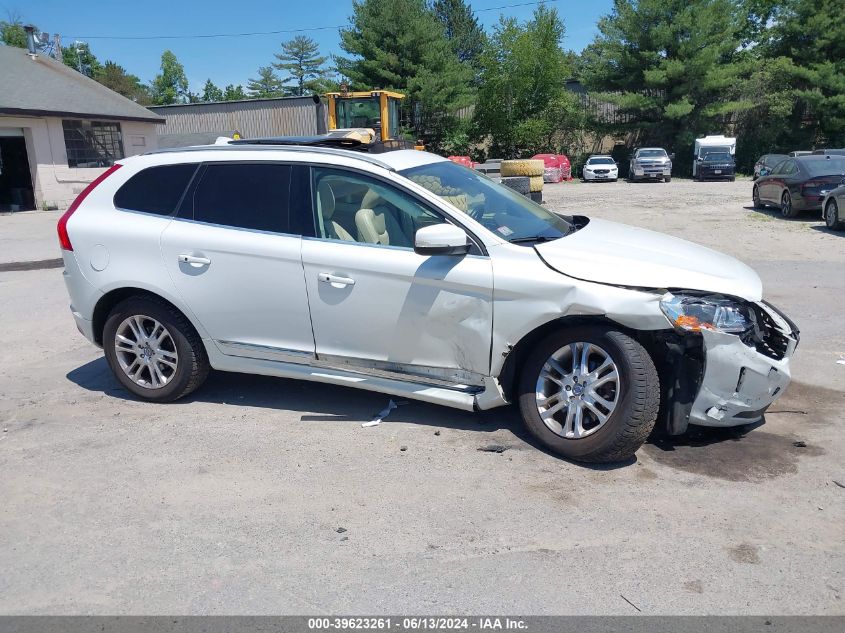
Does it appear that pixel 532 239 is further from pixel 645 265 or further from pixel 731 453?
pixel 731 453

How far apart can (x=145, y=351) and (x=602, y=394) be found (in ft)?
10.9

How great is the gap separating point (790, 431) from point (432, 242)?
2.65 meters

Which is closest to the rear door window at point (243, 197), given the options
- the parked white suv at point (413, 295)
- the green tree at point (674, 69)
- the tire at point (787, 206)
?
the parked white suv at point (413, 295)

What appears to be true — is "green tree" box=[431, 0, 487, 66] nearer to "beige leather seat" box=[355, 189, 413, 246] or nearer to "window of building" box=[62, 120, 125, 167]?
"window of building" box=[62, 120, 125, 167]

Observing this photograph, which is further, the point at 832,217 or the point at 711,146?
the point at 711,146

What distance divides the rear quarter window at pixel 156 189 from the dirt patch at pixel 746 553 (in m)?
4.22

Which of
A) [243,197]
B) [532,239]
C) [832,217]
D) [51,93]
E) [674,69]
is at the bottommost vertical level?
[832,217]

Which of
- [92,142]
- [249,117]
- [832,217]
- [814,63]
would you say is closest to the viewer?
[832,217]

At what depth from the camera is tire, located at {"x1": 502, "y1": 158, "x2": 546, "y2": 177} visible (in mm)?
17109

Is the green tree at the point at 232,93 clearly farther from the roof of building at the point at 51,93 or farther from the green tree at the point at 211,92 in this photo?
the roof of building at the point at 51,93


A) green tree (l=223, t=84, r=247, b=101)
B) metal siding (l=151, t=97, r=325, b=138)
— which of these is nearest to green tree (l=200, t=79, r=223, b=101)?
green tree (l=223, t=84, r=247, b=101)

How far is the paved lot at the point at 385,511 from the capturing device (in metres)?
3.15

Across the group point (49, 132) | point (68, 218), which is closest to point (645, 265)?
point (68, 218)

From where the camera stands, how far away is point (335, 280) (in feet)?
15.4
